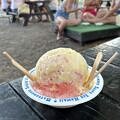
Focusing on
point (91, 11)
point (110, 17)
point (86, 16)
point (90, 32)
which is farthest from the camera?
point (91, 11)

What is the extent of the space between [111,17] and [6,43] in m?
1.92

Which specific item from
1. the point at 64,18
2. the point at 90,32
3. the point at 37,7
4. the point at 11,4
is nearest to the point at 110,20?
the point at 90,32

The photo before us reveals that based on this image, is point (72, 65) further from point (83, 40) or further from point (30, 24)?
point (30, 24)

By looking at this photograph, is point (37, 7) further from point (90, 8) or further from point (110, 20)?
point (110, 20)

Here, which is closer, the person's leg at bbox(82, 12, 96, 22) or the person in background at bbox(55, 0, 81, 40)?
the person in background at bbox(55, 0, 81, 40)

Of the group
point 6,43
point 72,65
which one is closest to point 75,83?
point 72,65

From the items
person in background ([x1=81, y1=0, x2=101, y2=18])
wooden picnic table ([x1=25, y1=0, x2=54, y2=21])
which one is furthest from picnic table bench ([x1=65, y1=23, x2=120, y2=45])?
wooden picnic table ([x1=25, y1=0, x2=54, y2=21])

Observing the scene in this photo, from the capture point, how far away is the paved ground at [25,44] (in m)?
3.10

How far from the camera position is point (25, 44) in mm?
4355

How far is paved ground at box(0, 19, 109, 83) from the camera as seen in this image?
3099 mm

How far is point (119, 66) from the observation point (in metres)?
1.07

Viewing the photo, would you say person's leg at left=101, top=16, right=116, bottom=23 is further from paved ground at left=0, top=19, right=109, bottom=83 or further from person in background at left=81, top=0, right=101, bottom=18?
paved ground at left=0, top=19, right=109, bottom=83

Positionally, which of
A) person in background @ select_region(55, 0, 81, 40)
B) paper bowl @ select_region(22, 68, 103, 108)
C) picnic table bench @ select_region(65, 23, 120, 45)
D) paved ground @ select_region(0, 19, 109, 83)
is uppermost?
paper bowl @ select_region(22, 68, 103, 108)

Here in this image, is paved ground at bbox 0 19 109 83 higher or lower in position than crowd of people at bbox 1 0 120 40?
lower
